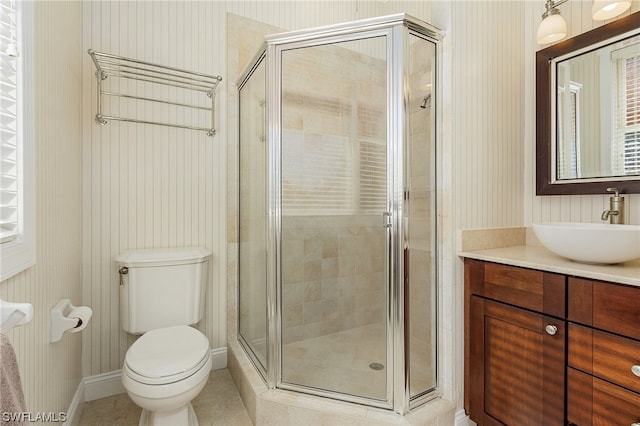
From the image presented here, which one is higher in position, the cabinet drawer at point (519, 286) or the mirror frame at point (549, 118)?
the mirror frame at point (549, 118)

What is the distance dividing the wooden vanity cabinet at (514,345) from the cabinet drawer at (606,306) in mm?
44

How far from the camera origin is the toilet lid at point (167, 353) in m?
1.36

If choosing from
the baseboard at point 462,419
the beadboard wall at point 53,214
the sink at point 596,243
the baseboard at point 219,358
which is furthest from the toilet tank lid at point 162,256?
the sink at point 596,243

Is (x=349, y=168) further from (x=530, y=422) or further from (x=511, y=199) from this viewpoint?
(x=530, y=422)

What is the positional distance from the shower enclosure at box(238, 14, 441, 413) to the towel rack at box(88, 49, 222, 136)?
0.26 meters

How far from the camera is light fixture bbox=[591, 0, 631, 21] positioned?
1442 mm

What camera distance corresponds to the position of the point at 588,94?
64.4 inches

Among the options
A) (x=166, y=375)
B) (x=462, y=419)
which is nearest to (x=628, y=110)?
(x=462, y=419)

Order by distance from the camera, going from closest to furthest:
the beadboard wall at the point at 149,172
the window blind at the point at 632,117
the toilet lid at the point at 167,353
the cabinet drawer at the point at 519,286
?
the cabinet drawer at the point at 519,286
the toilet lid at the point at 167,353
the window blind at the point at 632,117
the beadboard wall at the point at 149,172

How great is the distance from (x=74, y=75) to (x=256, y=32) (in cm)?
119

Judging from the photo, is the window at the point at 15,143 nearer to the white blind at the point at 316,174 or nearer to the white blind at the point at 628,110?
the white blind at the point at 316,174

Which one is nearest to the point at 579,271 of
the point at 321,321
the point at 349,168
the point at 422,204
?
the point at 422,204

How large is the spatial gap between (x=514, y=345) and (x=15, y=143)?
197cm

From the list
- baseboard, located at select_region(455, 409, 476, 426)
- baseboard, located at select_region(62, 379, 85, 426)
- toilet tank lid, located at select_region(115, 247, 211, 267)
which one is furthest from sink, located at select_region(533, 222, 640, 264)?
baseboard, located at select_region(62, 379, 85, 426)
